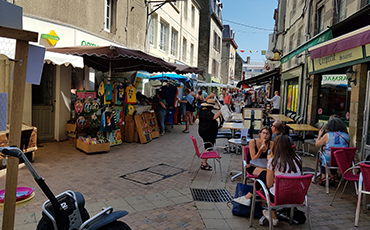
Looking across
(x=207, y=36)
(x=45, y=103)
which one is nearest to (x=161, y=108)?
(x=45, y=103)

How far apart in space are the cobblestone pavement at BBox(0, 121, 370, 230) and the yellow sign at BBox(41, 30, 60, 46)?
2.90 meters

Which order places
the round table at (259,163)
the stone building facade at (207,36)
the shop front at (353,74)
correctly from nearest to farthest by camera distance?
the round table at (259,163)
the shop front at (353,74)
the stone building facade at (207,36)

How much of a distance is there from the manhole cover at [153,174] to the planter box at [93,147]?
5.96 ft

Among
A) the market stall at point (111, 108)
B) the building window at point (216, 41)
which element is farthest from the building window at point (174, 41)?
the building window at point (216, 41)

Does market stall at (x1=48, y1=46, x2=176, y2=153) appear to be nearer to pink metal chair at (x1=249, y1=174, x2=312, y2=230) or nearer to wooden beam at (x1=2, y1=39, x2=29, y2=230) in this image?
wooden beam at (x1=2, y1=39, x2=29, y2=230)

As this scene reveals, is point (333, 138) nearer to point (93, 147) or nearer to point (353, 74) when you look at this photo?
point (353, 74)

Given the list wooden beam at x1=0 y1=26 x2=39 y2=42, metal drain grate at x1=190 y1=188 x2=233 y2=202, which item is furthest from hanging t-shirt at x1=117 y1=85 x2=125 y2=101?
wooden beam at x1=0 y1=26 x2=39 y2=42

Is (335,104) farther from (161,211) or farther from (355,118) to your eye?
(161,211)

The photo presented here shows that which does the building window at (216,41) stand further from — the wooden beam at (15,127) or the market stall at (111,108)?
the wooden beam at (15,127)

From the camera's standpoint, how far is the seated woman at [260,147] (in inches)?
176

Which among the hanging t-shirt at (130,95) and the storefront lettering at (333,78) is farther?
the storefront lettering at (333,78)

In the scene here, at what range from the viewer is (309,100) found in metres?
10.4

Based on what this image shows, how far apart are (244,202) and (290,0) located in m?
15.5

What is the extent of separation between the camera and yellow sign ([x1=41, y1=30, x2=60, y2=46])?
757cm
